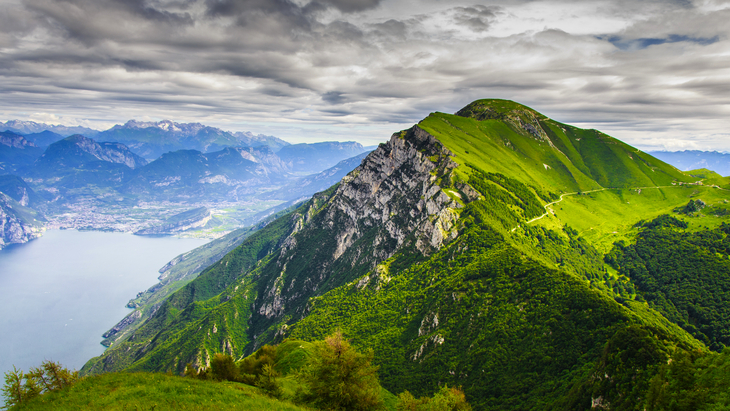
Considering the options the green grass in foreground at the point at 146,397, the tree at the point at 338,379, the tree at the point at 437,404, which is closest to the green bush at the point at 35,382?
the green grass in foreground at the point at 146,397

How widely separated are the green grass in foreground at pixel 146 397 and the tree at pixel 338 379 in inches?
226

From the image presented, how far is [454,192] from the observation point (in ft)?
616

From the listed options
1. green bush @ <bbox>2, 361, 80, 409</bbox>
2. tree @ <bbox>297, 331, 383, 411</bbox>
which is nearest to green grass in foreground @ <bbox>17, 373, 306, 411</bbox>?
green bush @ <bbox>2, 361, 80, 409</bbox>

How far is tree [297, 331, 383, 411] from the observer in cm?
4384

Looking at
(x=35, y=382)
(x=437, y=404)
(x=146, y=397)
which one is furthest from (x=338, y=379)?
(x=35, y=382)

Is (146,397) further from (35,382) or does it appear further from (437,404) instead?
(437,404)

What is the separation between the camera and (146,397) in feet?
113

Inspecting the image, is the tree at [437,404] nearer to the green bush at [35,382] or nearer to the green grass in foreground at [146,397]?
the green grass in foreground at [146,397]

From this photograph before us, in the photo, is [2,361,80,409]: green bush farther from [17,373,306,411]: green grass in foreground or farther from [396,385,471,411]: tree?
[396,385,471,411]: tree

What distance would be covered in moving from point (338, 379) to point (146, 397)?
22.1 meters

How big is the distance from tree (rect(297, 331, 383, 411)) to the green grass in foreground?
5.75 m

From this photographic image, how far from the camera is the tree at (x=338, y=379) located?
4384 centimetres

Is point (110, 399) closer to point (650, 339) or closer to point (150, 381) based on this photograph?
point (150, 381)

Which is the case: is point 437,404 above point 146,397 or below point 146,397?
below
